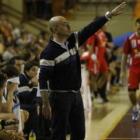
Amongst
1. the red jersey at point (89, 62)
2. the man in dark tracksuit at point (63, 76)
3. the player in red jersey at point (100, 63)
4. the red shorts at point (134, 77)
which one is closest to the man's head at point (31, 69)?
the man in dark tracksuit at point (63, 76)

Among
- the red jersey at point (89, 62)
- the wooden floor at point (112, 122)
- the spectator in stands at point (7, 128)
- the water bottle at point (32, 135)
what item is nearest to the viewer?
the spectator in stands at point (7, 128)

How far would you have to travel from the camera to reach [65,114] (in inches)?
290

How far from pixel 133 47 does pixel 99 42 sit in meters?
3.88

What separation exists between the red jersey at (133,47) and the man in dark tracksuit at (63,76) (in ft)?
13.5

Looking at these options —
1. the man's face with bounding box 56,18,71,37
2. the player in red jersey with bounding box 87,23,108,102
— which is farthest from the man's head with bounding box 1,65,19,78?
the player in red jersey with bounding box 87,23,108,102

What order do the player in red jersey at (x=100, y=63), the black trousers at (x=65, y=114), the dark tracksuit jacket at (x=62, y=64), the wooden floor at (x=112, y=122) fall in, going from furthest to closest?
1. the player in red jersey at (x=100, y=63)
2. the wooden floor at (x=112, y=122)
3. the black trousers at (x=65, y=114)
4. the dark tracksuit jacket at (x=62, y=64)

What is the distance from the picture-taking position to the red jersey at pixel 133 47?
1144cm

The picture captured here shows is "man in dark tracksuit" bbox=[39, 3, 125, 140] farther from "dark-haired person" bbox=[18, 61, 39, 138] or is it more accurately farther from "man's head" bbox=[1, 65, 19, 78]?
"dark-haired person" bbox=[18, 61, 39, 138]

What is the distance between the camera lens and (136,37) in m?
11.4

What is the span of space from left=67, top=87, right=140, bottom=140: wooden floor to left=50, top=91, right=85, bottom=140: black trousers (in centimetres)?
239

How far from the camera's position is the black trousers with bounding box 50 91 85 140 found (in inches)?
290

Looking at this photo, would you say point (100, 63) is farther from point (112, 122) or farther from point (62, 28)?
point (62, 28)

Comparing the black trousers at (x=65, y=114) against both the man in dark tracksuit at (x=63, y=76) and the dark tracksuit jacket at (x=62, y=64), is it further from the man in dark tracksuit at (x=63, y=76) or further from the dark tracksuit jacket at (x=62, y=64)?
the dark tracksuit jacket at (x=62, y=64)

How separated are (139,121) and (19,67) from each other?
309 centimetres
